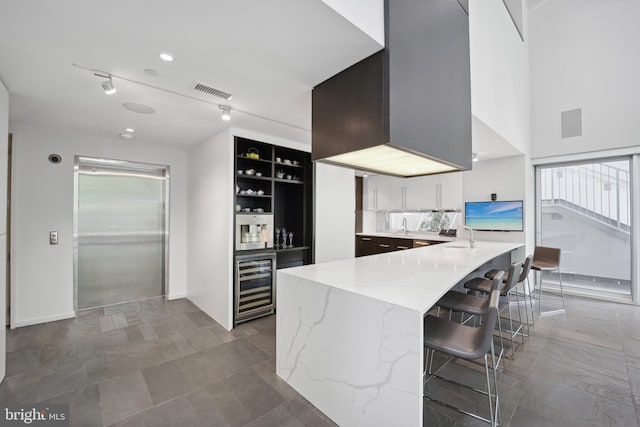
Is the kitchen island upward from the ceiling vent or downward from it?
downward

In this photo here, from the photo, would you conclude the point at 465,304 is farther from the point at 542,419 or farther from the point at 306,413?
the point at 306,413

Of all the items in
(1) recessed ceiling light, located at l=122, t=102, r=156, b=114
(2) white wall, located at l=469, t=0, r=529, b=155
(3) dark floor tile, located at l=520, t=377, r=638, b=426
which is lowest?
(3) dark floor tile, located at l=520, t=377, r=638, b=426

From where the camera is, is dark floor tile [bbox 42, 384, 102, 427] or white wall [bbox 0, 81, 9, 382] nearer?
dark floor tile [bbox 42, 384, 102, 427]

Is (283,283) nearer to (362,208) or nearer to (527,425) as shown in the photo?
(527,425)

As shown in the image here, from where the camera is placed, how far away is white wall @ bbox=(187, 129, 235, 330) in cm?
317

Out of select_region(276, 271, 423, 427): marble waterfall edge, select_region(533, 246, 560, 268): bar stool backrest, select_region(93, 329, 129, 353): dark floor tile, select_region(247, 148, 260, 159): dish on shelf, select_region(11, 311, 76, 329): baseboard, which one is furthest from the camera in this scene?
select_region(533, 246, 560, 268): bar stool backrest

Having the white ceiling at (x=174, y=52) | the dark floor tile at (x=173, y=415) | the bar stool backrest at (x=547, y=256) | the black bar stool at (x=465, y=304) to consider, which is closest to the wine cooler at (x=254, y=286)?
the dark floor tile at (x=173, y=415)

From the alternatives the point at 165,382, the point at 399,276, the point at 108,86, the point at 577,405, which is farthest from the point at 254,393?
the point at 108,86

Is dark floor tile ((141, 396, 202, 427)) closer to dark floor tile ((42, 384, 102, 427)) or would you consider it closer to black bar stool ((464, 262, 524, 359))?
dark floor tile ((42, 384, 102, 427))

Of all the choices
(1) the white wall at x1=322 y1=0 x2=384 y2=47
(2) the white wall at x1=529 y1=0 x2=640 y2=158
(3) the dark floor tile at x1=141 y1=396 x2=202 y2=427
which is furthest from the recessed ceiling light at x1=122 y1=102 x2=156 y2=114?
(2) the white wall at x1=529 y1=0 x2=640 y2=158

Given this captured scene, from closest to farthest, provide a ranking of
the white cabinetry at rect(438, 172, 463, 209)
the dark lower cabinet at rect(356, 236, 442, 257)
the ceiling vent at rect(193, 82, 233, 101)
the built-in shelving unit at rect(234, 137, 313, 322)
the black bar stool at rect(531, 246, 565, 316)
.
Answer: the ceiling vent at rect(193, 82, 233, 101) → the built-in shelving unit at rect(234, 137, 313, 322) → the black bar stool at rect(531, 246, 565, 316) → the white cabinetry at rect(438, 172, 463, 209) → the dark lower cabinet at rect(356, 236, 442, 257)

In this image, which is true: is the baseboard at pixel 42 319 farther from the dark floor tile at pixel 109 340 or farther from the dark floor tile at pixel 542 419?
the dark floor tile at pixel 542 419

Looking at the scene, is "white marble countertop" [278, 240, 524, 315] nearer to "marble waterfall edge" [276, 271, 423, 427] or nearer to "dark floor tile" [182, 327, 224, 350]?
"marble waterfall edge" [276, 271, 423, 427]

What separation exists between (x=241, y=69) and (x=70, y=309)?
376 centimetres
